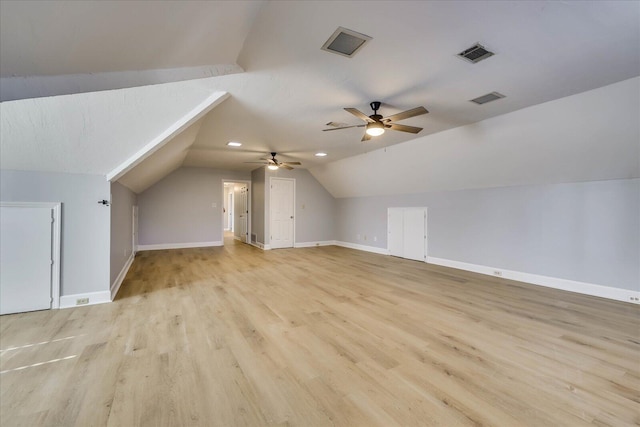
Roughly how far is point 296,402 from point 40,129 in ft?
10.5

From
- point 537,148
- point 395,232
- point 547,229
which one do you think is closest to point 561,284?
point 547,229

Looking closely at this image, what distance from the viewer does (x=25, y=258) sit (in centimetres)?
306

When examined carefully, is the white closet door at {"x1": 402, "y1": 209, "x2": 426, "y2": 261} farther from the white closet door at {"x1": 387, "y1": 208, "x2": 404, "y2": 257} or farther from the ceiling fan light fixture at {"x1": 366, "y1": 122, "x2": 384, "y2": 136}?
the ceiling fan light fixture at {"x1": 366, "y1": 122, "x2": 384, "y2": 136}

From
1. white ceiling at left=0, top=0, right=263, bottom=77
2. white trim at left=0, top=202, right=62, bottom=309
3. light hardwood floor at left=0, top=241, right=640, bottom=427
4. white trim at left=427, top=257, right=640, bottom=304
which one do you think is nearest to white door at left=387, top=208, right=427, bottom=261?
white trim at left=427, top=257, right=640, bottom=304

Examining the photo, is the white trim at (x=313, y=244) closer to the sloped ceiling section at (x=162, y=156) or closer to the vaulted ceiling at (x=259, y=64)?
the sloped ceiling section at (x=162, y=156)

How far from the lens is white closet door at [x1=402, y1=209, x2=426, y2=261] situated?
6219 millimetres

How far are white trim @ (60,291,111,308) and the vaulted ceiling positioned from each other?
154 centimetres

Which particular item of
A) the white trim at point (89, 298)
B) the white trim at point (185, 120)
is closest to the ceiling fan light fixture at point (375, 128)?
the white trim at point (185, 120)

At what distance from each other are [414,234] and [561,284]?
277cm

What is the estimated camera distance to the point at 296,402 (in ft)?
5.51

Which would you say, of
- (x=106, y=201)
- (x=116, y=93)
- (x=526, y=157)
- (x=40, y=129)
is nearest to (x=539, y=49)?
(x=526, y=157)

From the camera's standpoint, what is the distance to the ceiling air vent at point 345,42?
207cm

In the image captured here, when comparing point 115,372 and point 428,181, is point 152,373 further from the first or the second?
point 428,181

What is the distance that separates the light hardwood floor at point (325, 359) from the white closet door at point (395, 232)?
280 centimetres
